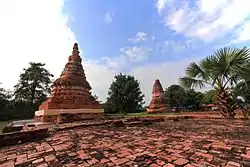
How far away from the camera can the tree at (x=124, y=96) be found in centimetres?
2938

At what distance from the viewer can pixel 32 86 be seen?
3128 centimetres

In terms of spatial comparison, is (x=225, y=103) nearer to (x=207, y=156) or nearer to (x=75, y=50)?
(x=207, y=156)

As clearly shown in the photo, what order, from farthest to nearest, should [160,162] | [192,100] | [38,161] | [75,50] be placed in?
[192,100]
[75,50]
[38,161]
[160,162]

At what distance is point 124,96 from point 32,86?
643 inches

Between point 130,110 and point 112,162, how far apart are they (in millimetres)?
27492

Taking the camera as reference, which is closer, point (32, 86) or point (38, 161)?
point (38, 161)

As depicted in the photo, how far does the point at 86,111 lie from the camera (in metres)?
11.3

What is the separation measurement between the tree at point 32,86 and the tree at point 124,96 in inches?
470

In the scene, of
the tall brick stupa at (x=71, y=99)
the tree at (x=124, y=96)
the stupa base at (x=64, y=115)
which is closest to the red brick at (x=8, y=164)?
the stupa base at (x=64, y=115)

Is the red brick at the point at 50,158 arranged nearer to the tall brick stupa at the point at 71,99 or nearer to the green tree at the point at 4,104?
the tall brick stupa at the point at 71,99

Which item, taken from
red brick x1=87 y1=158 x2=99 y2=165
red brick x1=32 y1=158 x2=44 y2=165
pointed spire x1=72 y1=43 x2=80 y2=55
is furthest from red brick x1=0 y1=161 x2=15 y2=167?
pointed spire x1=72 y1=43 x2=80 y2=55

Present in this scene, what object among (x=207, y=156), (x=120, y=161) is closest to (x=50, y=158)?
(x=120, y=161)

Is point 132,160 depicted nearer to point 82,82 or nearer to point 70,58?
point 82,82

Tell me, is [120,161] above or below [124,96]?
below
